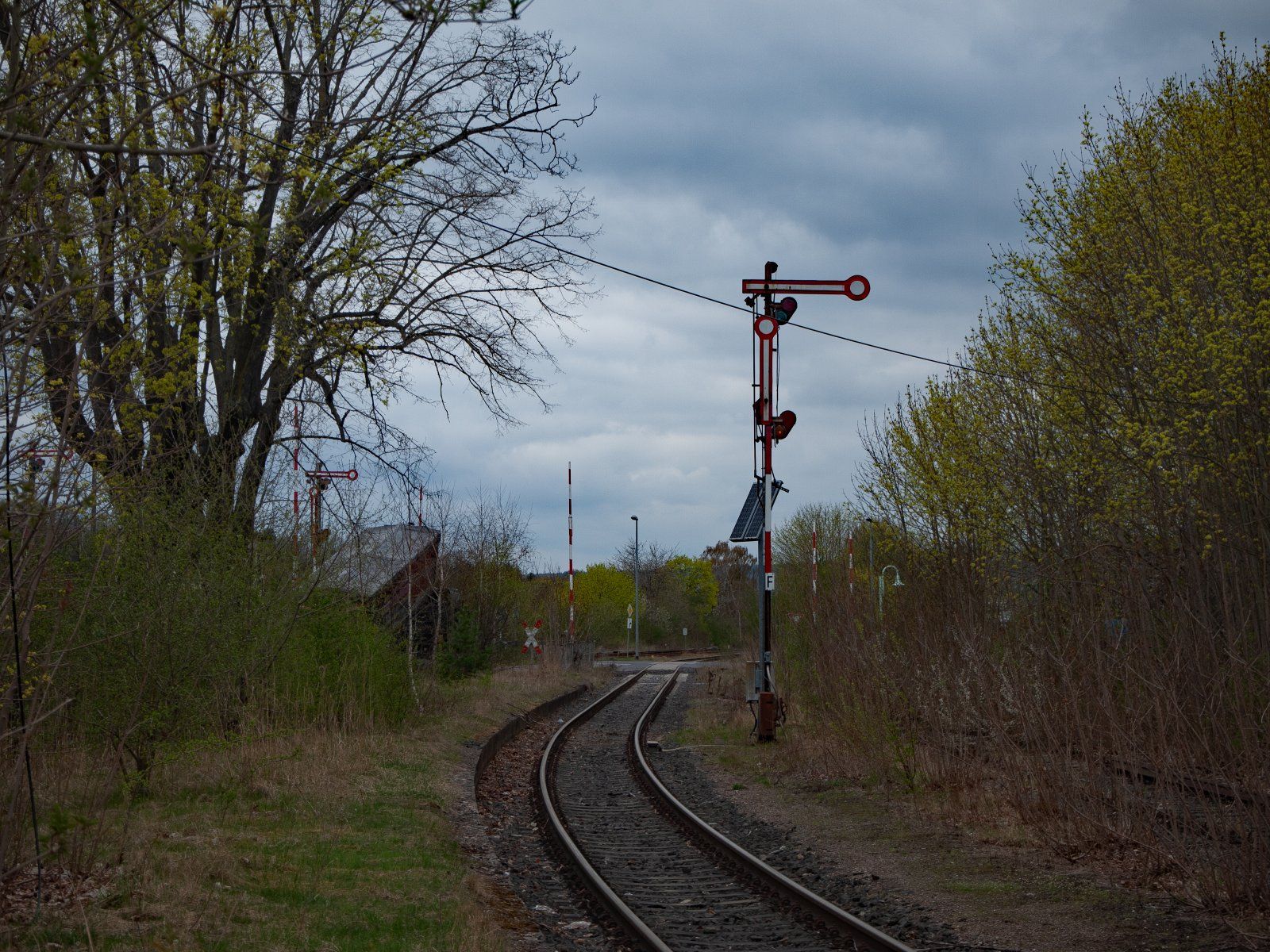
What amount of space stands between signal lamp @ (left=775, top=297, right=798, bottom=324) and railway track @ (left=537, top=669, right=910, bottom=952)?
7.44 metres

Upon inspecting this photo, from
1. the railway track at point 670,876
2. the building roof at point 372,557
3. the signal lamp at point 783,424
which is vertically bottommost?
the railway track at point 670,876

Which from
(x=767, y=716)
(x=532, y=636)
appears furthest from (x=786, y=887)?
(x=532, y=636)

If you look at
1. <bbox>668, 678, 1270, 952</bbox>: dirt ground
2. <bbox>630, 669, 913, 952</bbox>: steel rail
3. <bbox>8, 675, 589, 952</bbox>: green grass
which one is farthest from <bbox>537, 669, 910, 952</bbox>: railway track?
<bbox>8, 675, 589, 952</bbox>: green grass

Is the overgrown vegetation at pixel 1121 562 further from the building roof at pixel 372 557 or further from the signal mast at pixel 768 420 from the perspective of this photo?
the building roof at pixel 372 557

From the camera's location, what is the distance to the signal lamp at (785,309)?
18.4m

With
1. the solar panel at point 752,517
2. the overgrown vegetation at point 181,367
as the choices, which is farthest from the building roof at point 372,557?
the solar panel at point 752,517

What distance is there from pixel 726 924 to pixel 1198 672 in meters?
3.89

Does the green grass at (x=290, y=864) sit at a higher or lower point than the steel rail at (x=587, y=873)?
higher

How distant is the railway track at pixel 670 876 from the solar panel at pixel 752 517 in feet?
15.5

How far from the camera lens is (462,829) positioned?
1191cm

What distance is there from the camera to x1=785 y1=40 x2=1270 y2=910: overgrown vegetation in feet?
27.8

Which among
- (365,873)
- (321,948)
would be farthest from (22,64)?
(365,873)

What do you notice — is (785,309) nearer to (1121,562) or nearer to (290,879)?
(1121,562)

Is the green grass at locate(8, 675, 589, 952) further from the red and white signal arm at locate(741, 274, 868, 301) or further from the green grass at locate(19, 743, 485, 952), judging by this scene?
the red and white signal arm at locate(741, 274, 868, 301)
